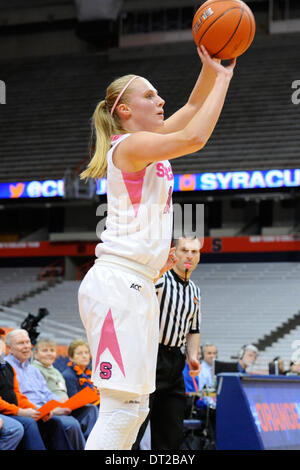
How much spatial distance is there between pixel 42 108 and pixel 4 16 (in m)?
4.59

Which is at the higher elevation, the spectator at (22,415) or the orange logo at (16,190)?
the orange logo at (16,190)

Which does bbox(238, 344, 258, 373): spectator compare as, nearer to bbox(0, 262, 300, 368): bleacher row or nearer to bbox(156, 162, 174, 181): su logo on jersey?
bbox(0, 262, 300, 368): bleacher row

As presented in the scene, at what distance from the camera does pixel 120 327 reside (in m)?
2.54

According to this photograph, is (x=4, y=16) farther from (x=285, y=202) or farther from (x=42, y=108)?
(x=285, y=202)

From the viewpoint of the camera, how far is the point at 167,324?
13.6 feet

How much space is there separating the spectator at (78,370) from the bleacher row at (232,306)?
7.48 m

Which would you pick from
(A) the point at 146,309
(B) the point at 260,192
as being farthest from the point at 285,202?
(A) the point at 146,309

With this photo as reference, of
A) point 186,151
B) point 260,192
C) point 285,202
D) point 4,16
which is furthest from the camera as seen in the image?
point 4,16

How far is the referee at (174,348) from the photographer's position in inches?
157

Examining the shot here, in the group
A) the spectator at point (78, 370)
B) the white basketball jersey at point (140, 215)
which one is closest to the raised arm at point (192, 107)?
the white basketball jersey at point (140, 215)

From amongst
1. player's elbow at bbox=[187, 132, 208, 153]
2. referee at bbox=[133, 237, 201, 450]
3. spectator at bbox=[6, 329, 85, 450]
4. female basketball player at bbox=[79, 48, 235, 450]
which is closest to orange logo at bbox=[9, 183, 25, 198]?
spectator at bbox=[6, 329, 85, 450]

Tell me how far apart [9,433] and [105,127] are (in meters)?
2.82

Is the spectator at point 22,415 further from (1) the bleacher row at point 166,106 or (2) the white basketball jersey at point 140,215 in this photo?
(1) the bleacher row at point 166,106

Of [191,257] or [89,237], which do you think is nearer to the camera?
[191,257]
